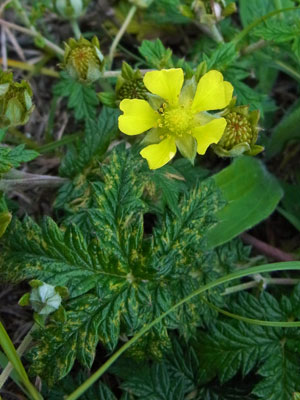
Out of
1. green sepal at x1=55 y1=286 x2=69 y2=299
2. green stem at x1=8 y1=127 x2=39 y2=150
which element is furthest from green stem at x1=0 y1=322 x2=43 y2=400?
green stem at x1=8 y1=127 x2=39 y2=150

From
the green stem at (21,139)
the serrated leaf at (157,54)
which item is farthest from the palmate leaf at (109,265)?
the green stem at (21,139)

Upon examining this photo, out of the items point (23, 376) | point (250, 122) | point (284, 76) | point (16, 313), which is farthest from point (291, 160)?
point (23, 376)

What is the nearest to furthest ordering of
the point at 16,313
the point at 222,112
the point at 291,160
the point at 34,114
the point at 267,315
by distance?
the point at 222,112
the point at 267,315
the point at 16,313
the point at 291,160
the point at 34,114

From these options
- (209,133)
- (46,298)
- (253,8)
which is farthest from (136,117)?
(253,8)

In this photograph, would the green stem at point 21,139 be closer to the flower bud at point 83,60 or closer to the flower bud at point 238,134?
the flower bud at point 83,60

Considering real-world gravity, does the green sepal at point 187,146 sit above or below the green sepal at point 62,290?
above

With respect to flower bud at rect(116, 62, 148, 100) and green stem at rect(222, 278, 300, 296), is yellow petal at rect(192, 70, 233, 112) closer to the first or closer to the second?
flower bud at rect(116, 62, 148, 100)

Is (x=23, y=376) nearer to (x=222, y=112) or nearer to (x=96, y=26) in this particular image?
(x=222, y=112)
